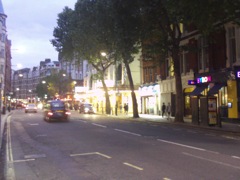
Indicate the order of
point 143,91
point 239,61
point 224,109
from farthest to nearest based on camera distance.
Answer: point 143,91
point 224,109
point 239,61

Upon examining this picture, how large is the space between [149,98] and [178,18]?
77.4 ft

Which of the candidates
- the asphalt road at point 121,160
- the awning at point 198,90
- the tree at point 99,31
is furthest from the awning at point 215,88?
the asphalt road at point 121,160

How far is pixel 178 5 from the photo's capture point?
2161cm

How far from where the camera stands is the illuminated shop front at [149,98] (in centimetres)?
4569

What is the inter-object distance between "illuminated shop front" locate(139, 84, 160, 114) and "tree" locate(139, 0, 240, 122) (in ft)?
41.5

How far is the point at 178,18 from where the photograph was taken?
26281 mm

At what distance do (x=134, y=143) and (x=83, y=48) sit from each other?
30.7 meters

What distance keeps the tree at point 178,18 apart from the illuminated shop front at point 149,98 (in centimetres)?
1266

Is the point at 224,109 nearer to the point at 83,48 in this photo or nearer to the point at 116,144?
the point at 116,144

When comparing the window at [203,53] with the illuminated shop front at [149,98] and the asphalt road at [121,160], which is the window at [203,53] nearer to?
the illuminated shop front at [149,98]

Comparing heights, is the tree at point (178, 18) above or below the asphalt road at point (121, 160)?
above

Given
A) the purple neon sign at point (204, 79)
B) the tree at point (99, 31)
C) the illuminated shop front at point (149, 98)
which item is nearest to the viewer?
the tree at point (99, 31)

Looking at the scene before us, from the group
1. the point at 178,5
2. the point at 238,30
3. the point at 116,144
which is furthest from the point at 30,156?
the point at 238,30

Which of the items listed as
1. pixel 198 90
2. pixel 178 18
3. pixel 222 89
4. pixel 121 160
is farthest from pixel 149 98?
pixel 121 160
